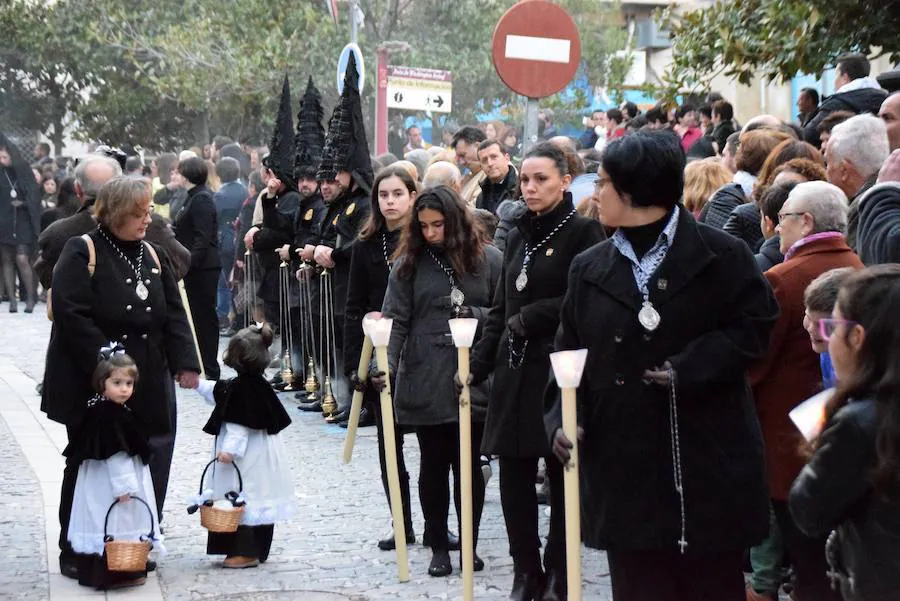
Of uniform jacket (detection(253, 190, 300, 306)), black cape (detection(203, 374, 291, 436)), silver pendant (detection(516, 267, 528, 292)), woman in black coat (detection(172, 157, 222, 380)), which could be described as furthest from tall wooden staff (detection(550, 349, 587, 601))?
woman in black coat (detection(172, 157, 222, 380))

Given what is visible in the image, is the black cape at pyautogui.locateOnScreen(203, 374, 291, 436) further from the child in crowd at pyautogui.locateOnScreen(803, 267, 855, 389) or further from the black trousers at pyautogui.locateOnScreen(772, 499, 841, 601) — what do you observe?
the child in crowd at pyautogui.locateOnScreen(803, 267, 855, 389)

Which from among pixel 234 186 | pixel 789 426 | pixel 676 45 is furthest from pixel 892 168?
pixel 234 186

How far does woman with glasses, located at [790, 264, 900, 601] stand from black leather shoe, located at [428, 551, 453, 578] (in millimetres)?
3987

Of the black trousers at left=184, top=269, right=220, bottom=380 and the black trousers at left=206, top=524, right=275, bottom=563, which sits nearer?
the black trousers at left=206, top=524, right=275, bottom=563

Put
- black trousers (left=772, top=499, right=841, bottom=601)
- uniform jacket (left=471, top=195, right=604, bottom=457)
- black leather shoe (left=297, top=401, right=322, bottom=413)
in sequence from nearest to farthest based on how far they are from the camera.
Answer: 1. black trousers (left=772, top=499, right=841, bottom=601)
2. uniform jacket (left=471, top=195, right=604, bottom=457)
3. black leather shoe (left=297, top=401, right=322, bottom=413)

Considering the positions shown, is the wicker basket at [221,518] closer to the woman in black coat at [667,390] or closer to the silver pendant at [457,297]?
the silver pendant at [457,297]

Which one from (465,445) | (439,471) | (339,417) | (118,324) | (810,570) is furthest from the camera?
(339,417)

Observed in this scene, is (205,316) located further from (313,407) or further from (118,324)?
(118,324)

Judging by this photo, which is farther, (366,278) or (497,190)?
(497,190)

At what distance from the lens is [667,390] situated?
508 centimetres

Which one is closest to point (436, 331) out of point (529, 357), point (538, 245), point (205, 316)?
point (529, 357)

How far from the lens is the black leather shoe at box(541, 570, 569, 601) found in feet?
23.6

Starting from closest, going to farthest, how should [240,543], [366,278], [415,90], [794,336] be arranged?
1. [794,336]
2. [240,543]
3. [366,278]
4. [415,90]

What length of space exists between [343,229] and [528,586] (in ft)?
18.7
